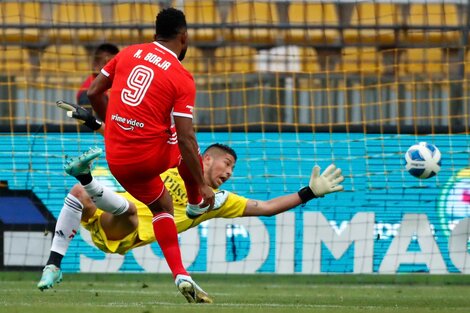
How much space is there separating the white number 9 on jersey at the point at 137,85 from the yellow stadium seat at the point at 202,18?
25.5 ft

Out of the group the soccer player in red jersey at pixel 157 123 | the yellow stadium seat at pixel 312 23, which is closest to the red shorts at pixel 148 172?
the soccer player in red jersey at pixel 157 123

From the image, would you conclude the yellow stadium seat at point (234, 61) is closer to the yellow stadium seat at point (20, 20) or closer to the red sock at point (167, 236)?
the yellow stadium seat at point (20, 20)

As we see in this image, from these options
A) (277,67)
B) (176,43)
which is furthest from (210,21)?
(176,43)

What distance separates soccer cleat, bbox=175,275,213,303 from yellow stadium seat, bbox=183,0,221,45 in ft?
27.1

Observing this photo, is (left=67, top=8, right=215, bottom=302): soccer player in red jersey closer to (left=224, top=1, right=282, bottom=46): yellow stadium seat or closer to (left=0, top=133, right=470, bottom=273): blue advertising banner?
(left=0, top=133, right=470, bottom=273): blue advertising banner

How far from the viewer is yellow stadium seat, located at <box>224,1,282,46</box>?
1566cm

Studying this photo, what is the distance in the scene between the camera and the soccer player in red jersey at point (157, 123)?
770 centimetres

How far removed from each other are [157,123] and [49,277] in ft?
4.62

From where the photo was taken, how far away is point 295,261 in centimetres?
1200

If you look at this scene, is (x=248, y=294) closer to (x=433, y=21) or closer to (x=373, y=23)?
(x=373, y=23)

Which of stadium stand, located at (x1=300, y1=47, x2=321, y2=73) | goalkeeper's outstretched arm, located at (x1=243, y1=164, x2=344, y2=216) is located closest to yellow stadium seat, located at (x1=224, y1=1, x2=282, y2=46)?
stadium stand, located at (x1=300, y1=47, x2=321, y2=73)

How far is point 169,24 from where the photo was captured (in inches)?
311

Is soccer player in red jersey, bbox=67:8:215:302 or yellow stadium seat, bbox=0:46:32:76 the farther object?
yellow stadium seat, bbox=0:46:32:76

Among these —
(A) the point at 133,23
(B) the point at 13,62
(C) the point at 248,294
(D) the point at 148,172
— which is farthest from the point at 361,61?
(D) the point at 148,172
